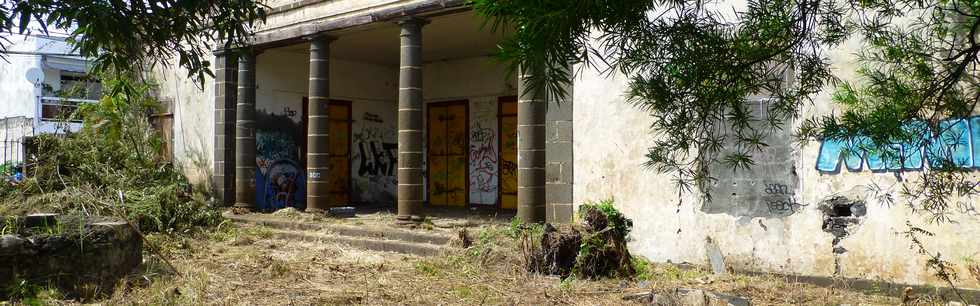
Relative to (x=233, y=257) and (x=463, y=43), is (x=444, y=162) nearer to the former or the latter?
(x=463, y=43)

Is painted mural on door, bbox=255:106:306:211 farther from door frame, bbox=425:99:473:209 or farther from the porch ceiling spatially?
door frame, bbox=425:99:473:209

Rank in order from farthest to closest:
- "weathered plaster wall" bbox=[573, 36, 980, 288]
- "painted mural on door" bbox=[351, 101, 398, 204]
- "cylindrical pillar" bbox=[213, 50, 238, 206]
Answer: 1. "painted mural on door" bbox=[351, 101, 398, 204]
2. "cylindrical pillar" bbox=[213, 50, 238, 206]
3. "weathered plaster wall" bbox=[573, 36, 980, 288]

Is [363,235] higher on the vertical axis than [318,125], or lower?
lower

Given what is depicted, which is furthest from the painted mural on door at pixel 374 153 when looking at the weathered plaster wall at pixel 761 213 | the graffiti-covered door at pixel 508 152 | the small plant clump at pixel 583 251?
the small plant clump at pixel 583 251

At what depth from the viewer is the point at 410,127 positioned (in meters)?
11.6

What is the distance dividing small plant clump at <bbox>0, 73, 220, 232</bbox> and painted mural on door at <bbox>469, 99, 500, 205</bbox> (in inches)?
207

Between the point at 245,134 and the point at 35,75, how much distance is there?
1073 cm

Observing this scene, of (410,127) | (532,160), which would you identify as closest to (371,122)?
(410,127)

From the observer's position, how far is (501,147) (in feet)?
50.8

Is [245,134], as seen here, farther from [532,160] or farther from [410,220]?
[532,160]

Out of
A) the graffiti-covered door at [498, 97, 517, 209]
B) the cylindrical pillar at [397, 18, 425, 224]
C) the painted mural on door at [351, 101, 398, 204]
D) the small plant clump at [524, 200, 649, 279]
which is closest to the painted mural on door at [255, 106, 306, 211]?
the painted mural on door at [351, 101, 398, 204]

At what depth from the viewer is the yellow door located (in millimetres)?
16703

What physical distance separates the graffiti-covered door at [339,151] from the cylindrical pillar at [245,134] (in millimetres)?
2342

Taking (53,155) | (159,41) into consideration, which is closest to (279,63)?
(53,155)
